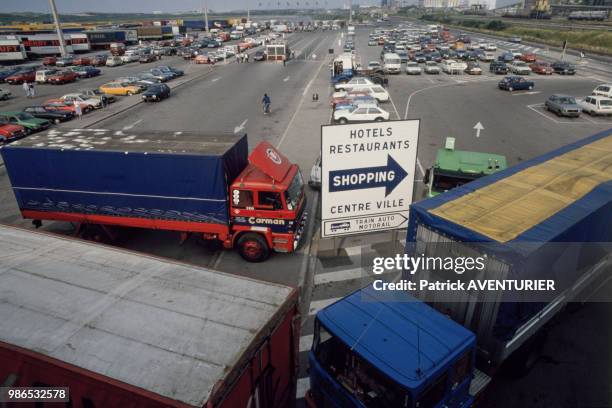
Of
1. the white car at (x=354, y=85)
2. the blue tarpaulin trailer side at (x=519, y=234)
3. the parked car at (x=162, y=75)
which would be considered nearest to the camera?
the blue tarpaulin trailer side at (x=519, y=234)

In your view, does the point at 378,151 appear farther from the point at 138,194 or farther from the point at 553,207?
the point at 138,194

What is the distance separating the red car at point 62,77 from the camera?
46.3 meters

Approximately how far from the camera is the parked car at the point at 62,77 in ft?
152

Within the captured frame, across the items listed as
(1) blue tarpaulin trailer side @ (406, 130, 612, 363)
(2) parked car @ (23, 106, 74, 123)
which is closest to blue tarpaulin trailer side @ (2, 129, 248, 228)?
(1) blue tarpaulin trailer side @ (406, 130, 612, 363)

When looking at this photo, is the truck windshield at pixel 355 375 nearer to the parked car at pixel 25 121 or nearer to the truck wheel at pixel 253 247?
the truck wheel at pixel 253 247

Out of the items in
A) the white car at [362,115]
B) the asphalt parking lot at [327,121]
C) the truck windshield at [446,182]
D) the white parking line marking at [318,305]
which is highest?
the truck windshield at [446,182]

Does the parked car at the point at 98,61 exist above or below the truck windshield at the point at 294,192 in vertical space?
above

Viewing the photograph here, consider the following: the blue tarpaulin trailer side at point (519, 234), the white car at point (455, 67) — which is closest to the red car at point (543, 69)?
the white car at point (455, 67)

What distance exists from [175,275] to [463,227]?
5631 millimetres

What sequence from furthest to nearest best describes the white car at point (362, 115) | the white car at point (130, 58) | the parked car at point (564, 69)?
the white car at point (130, 58)
the parked car at point (564, 69)
the white car at point (362, 115)

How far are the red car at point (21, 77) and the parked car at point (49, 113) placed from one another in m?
22.0

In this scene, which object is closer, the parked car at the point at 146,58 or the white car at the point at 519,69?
the white car at the point at 519,69

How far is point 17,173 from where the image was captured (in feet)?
43.1

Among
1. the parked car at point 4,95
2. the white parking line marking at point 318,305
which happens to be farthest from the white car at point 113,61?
the white parking line marking at point 318,305
